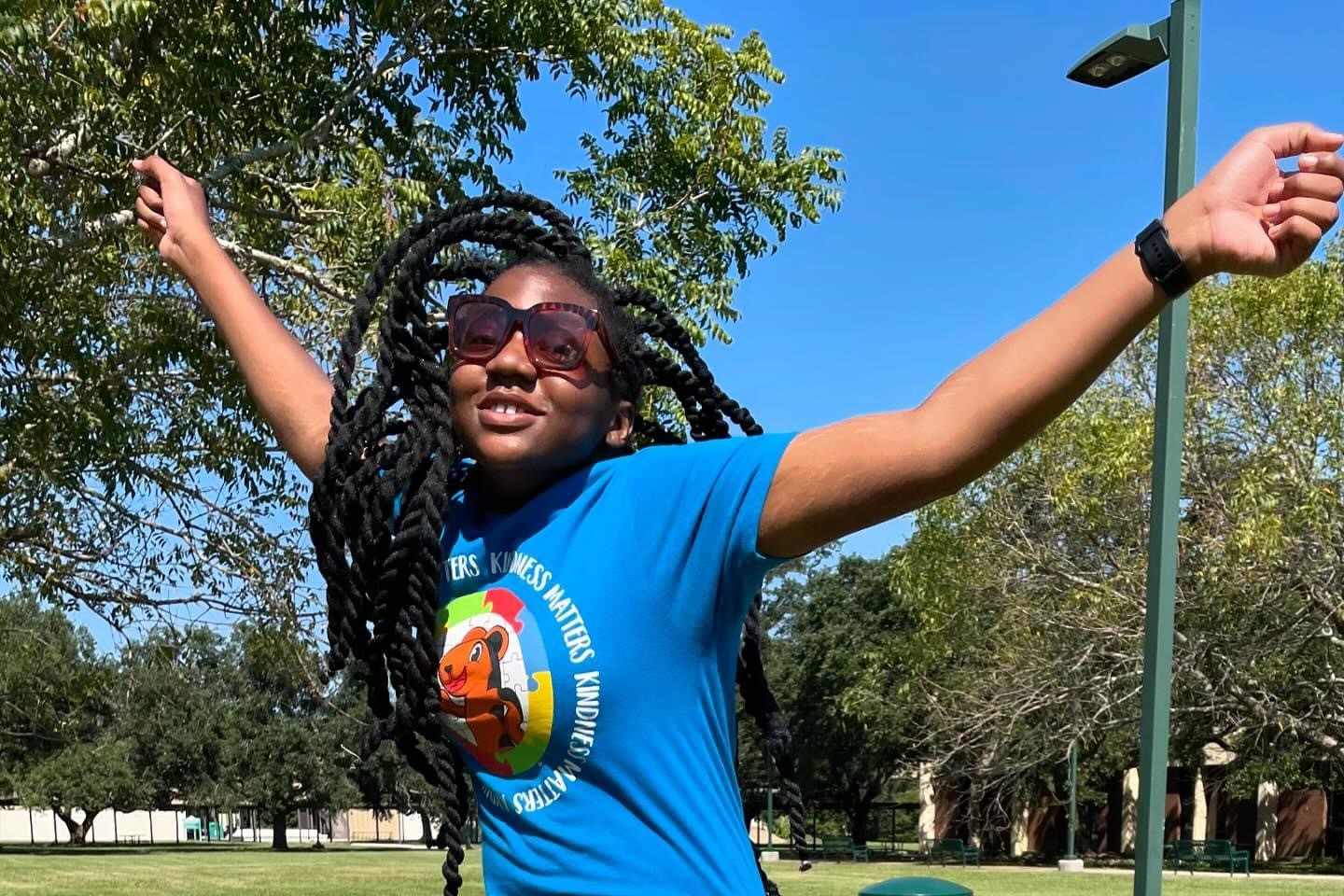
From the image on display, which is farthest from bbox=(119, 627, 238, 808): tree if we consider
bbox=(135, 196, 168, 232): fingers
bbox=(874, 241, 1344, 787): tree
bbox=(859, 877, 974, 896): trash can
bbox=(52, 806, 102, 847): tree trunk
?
bbox=(135, 196, 168, 232): fingers

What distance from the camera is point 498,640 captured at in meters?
1.94

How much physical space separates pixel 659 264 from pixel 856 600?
40.4 m

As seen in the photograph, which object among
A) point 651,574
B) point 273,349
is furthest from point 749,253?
point 651,574

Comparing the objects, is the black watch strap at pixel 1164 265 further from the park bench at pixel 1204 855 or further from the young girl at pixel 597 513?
the park bench at pixel 1204 855

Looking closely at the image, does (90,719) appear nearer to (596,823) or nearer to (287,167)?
(287,167)

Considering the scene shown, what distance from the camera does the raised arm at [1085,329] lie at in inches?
62.6

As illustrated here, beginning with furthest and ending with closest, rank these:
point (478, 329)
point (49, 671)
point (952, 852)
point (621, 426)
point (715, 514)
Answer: point (952, 852)
point (49, 671)
point (621, 426)
point (478, 329)
point (715, 514)

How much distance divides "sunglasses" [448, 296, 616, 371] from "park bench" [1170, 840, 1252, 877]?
3561cm

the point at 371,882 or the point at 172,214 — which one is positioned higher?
the point at 172,214

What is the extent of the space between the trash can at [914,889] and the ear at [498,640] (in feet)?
18.1

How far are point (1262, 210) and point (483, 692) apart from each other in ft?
3.50

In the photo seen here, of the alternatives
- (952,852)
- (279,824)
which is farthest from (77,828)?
(952,852)

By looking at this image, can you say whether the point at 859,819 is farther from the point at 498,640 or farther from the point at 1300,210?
the point at 1300,210

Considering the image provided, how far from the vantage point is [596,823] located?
1845mm
